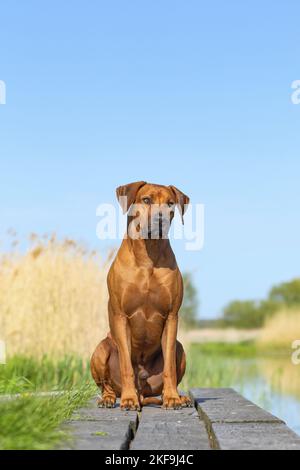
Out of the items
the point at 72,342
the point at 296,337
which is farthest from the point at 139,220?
the point at 296,337

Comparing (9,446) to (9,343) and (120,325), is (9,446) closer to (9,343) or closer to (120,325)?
(120,325)

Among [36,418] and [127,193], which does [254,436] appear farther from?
[127,193]

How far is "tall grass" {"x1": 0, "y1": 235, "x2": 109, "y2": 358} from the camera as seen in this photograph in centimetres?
1044

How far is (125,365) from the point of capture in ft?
16.6

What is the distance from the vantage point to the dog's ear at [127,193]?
509 centimetres

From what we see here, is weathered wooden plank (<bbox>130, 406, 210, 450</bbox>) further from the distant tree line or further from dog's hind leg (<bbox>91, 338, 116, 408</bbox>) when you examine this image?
the distant tree line

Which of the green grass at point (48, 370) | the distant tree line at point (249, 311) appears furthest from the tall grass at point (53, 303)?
the distant tree line at point (249, 311)

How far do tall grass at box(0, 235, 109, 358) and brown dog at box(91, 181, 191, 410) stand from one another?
16.6ft

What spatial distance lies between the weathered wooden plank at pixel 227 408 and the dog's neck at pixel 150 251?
116 cm

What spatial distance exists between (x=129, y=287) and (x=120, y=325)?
294 millimetres

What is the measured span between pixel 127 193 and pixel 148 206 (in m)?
0.23

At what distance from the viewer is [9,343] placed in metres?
10.4

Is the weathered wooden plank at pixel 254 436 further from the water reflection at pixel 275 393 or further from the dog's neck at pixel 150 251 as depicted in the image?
the water reflection at pixel 275 393
